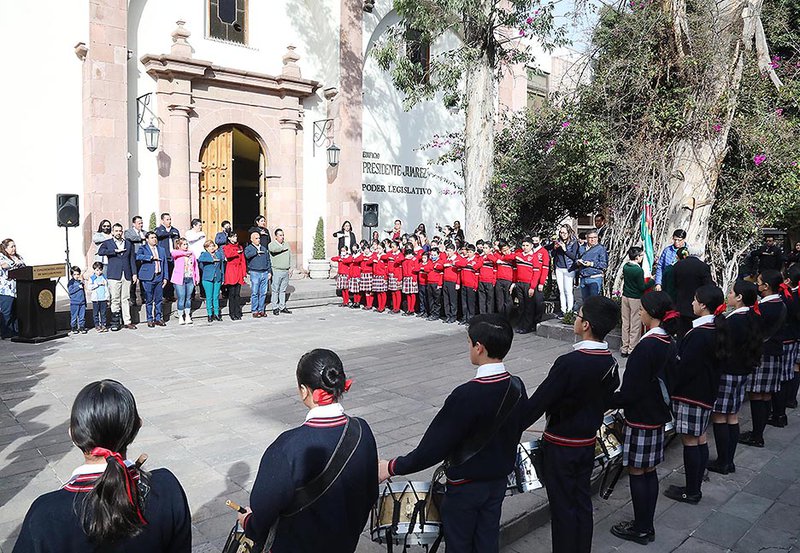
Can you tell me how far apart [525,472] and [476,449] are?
32.3 inches

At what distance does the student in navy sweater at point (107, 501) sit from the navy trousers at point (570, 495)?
221cm

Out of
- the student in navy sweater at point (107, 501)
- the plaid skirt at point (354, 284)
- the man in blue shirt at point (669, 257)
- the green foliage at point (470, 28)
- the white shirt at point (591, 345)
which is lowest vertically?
the plaid skirt at point (354, 284)

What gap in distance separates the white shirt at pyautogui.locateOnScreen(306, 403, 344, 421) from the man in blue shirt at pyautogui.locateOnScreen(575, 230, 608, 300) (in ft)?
31.3

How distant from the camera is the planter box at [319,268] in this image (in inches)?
722

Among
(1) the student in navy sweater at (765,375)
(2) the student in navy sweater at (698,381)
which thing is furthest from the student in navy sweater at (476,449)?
(1) the student in navy sweater at (765,375)

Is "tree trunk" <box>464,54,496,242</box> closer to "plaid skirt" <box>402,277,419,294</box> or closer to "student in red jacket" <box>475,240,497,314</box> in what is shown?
"plaid skirt" <box>402,277,419,294</box>

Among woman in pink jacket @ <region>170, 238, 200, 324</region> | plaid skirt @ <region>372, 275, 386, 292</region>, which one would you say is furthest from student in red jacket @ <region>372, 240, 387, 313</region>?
woman in pink jacket @ <region>170, 238, 200, 324</region>

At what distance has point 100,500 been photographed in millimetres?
1798

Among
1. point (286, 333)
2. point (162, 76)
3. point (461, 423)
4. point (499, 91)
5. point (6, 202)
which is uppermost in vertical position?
point (499, 91)

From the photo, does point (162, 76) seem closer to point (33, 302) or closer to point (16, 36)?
point (16, 36)

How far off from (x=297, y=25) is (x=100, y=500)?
728 inches

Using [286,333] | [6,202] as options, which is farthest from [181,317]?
[6,202]

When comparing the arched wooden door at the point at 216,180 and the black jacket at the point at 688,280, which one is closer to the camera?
the black jacket at the point at 688,280

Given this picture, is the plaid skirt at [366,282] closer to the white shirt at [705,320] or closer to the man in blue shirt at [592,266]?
the man in blue shirt at [592,266]
